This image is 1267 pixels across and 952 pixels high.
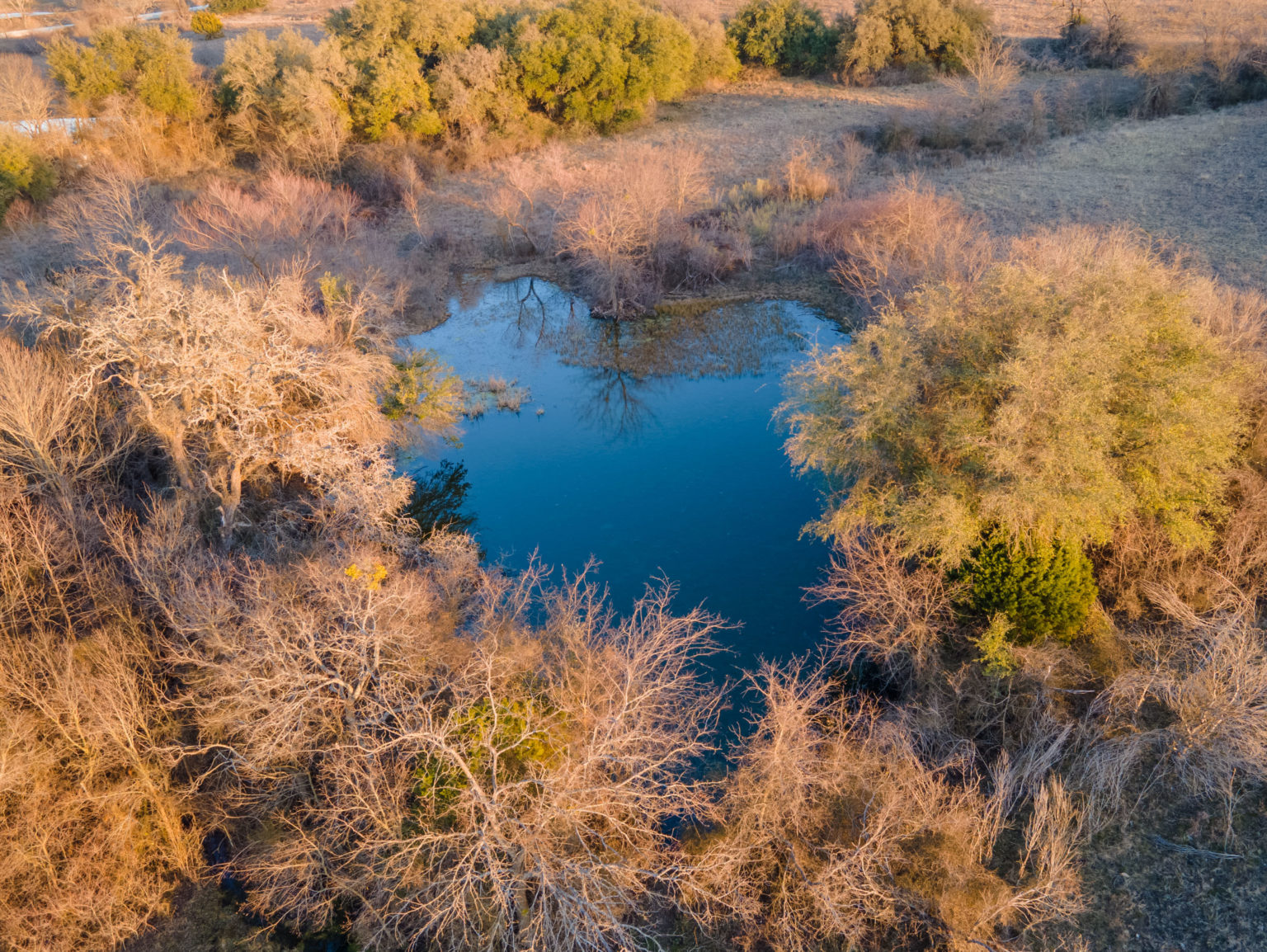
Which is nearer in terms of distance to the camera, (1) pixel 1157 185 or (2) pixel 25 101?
(1) pixel 1157 185

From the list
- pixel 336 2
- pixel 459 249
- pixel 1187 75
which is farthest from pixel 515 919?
pixel 336 2

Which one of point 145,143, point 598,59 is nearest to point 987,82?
point 598,59

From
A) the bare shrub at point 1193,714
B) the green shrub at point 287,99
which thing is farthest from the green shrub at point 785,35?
A: the bare shrub at point 1193,714

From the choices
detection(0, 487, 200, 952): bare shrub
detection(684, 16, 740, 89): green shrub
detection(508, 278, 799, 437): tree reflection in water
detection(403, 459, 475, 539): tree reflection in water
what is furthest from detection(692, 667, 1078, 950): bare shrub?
detection(684, 16, 740, 89): green shrub

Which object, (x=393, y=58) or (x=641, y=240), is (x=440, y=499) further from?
(x=393, y=58)

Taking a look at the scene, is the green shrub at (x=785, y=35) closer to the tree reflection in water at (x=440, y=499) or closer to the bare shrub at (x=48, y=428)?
the tree reflection in water at (x=440, y=499)

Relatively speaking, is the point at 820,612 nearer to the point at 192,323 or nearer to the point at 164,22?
the point at 192,323

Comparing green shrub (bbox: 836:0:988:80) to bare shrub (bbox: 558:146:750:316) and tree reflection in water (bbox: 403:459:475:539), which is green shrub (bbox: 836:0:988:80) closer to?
bare shrub (bbox: 558:146:750:316)
